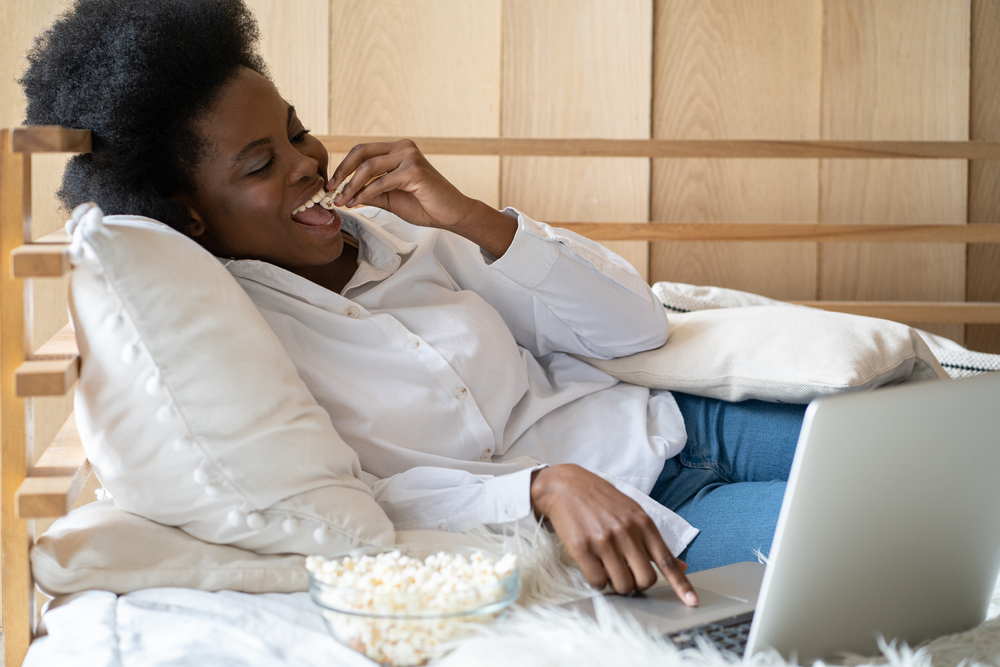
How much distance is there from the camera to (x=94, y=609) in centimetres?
74

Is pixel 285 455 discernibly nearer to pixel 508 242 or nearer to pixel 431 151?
pixel 508 242

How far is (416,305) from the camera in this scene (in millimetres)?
1196

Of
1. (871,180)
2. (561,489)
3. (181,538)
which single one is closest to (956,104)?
(871,180)

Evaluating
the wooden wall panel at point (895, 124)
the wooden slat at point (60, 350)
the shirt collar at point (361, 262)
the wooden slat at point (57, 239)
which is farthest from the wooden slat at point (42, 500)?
the wooden wall panel at point (895, 124)

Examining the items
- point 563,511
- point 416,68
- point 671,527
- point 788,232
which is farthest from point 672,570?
point 416,68

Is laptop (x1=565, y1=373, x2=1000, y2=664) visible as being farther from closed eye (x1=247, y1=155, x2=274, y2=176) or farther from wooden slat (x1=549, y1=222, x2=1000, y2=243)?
wooden slat (x1=549, y1=222, x2=1000, y2=243)

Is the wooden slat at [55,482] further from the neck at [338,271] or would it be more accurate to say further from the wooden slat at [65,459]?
the neck at [338,271]

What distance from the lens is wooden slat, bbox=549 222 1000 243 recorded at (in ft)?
6.37

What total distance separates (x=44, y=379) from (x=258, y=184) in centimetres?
40

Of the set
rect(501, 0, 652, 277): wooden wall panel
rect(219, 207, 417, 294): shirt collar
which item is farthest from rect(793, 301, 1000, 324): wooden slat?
rect(219, 207, 417, 294): shirt collar

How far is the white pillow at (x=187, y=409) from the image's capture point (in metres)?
0.76

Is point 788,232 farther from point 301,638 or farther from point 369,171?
point 301,638

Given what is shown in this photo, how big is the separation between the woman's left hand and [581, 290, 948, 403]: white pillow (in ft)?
1.11

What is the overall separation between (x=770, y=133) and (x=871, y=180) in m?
0.30
